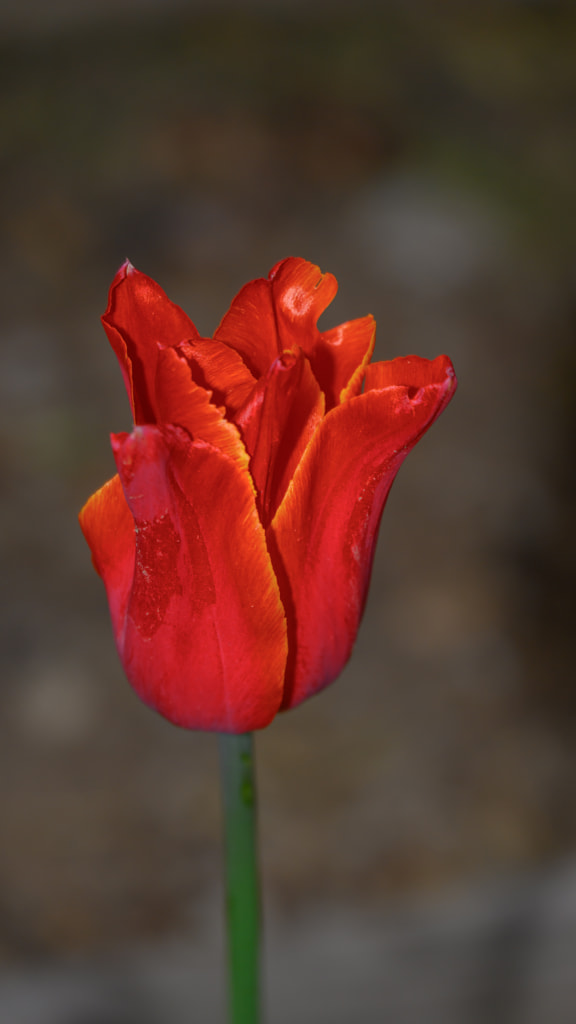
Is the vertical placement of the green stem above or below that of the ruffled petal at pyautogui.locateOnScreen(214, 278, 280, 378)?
below

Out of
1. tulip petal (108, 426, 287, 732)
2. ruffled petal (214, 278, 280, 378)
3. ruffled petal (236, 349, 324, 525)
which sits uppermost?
ruffled petal (214, 278, 280, 378)

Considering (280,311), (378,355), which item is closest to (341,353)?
(280,311)

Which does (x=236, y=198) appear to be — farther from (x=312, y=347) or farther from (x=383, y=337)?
(x=312, y=347)

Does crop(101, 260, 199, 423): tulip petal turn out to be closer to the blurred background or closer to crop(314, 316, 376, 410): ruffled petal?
crop(314, 316, 376, 410): ruffled petal

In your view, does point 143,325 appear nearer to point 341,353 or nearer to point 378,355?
point 341,353

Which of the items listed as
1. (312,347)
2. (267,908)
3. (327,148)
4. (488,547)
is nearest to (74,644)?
(267,908)

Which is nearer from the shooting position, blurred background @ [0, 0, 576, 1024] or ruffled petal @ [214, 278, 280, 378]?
ruffled petal @ [214, 278, 280, 378]

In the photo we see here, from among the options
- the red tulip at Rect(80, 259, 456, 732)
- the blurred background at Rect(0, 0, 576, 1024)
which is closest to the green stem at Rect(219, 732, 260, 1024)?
the red tulip at Rect(80, 259, 456, 732)

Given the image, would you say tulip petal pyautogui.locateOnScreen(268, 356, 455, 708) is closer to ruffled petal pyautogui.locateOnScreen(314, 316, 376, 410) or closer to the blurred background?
ruffled petal pyautogui.locateOnScreen(314, 316, 376, 410)
